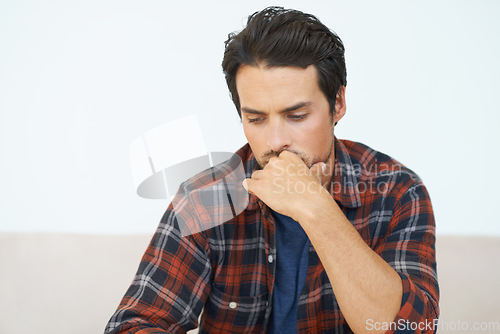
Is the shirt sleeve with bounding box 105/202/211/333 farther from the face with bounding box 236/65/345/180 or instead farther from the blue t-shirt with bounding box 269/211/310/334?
the face with bounding box 236/65/345/180

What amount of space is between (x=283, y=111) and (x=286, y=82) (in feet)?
0.30

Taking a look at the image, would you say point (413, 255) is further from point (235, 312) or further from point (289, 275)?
point (235, 312)

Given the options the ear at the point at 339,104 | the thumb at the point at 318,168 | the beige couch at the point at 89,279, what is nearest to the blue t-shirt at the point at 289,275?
the thumb at the point at 318,168

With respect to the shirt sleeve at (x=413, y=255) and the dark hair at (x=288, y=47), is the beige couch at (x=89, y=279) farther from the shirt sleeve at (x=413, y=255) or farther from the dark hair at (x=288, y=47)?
the dark hair at (x=288, y=47)

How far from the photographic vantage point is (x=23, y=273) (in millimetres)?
2834

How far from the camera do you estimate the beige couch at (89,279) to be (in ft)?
8.46

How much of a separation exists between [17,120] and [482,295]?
284cm

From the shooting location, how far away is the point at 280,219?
1.86 meters

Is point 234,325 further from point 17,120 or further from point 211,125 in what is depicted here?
point 17,120

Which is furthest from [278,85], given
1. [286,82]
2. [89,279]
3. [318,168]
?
[89,279]

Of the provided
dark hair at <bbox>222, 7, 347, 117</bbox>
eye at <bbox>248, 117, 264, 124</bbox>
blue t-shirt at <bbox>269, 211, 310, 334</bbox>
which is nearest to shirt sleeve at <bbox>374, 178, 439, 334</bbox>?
blue t-shirt at <bbox>269, 211, 310, 334</bbox>

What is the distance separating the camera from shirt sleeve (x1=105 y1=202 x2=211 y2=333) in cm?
159

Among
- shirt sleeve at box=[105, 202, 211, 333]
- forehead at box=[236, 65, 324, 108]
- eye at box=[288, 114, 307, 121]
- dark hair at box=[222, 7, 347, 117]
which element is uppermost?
dark hair at box=[222, 7, 347, 117]

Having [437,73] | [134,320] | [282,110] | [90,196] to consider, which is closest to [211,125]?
[90,196]
